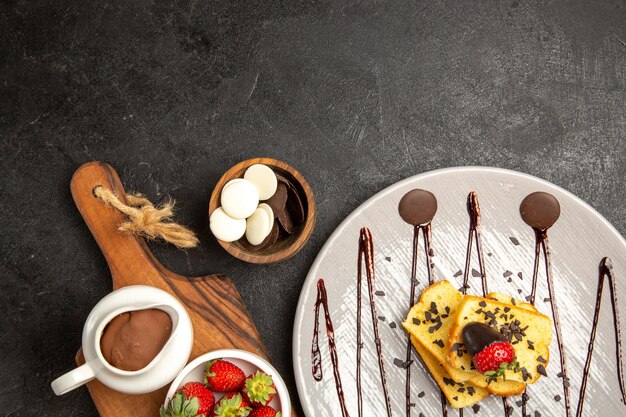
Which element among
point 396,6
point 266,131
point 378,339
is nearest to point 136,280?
point 266,131

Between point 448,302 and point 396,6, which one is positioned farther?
point 396,6

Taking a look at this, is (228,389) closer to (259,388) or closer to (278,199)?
(259,388)

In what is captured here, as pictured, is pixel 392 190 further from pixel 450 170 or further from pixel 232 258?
pixel 232 258

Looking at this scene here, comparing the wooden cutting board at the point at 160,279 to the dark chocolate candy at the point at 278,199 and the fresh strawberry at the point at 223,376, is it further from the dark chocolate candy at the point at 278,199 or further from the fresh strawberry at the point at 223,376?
the dark chocolate candy at the point at 278,199

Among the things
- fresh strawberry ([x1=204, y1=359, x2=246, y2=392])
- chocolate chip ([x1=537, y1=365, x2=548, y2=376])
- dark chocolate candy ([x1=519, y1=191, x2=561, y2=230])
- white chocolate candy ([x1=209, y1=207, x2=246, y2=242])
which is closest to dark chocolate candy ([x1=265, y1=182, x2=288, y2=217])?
white chocolate candy ([x1=209, y1=207, x2=246, y2=242])

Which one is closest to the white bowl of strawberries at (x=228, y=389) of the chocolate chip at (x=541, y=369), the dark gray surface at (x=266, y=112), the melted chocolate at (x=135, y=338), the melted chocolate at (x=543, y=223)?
the melted chocolate at (x=135, y=338)

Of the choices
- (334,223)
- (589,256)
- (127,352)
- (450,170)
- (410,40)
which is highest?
(410,40)
